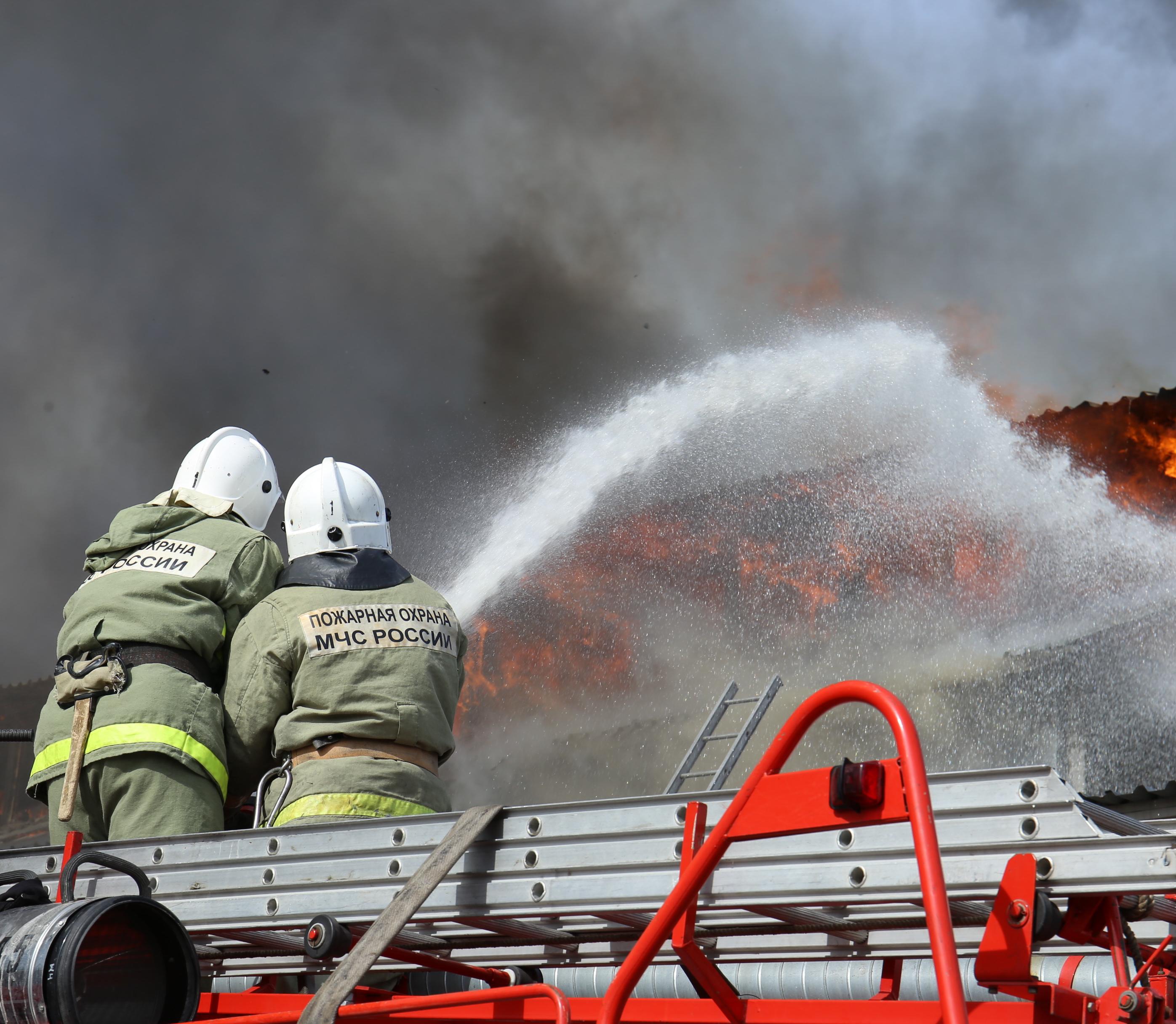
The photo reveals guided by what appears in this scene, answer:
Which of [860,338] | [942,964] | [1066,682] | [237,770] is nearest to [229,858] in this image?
[237,770]

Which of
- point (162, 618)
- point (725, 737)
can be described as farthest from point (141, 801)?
point (725, 737)

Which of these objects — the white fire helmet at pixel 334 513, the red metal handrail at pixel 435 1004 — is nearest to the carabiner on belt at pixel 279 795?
the white fire helmet at pixel 334 513

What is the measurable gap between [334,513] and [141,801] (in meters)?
1.29

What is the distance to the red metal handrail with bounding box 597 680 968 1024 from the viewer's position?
67.5 inches

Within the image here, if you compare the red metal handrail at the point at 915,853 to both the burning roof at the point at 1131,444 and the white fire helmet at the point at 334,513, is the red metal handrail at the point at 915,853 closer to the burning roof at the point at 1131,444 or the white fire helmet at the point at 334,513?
the white fire helmet at the point at 334,513

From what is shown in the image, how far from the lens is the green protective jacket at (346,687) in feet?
13.4

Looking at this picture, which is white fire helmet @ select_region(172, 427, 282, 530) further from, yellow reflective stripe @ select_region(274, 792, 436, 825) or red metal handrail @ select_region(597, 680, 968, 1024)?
red metal handrail @ select_region(597, 680, 968, 1024)

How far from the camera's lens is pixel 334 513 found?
489cm

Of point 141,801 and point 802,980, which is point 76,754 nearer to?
point 141,801

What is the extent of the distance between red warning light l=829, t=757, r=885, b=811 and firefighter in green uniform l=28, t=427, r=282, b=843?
258 centimetres

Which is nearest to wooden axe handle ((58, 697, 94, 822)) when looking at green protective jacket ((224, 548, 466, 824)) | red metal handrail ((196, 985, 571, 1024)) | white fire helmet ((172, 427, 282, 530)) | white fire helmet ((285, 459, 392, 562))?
green protective jacket ((224, 548, 466, 824))

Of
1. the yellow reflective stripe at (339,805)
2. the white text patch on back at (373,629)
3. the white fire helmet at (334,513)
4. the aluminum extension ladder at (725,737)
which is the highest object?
the white fire helmet at (334,513)

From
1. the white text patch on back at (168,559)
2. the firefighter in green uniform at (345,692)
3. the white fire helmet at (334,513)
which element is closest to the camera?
the firefighter in green uniform at (345,692)

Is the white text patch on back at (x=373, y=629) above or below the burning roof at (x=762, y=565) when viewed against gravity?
below
